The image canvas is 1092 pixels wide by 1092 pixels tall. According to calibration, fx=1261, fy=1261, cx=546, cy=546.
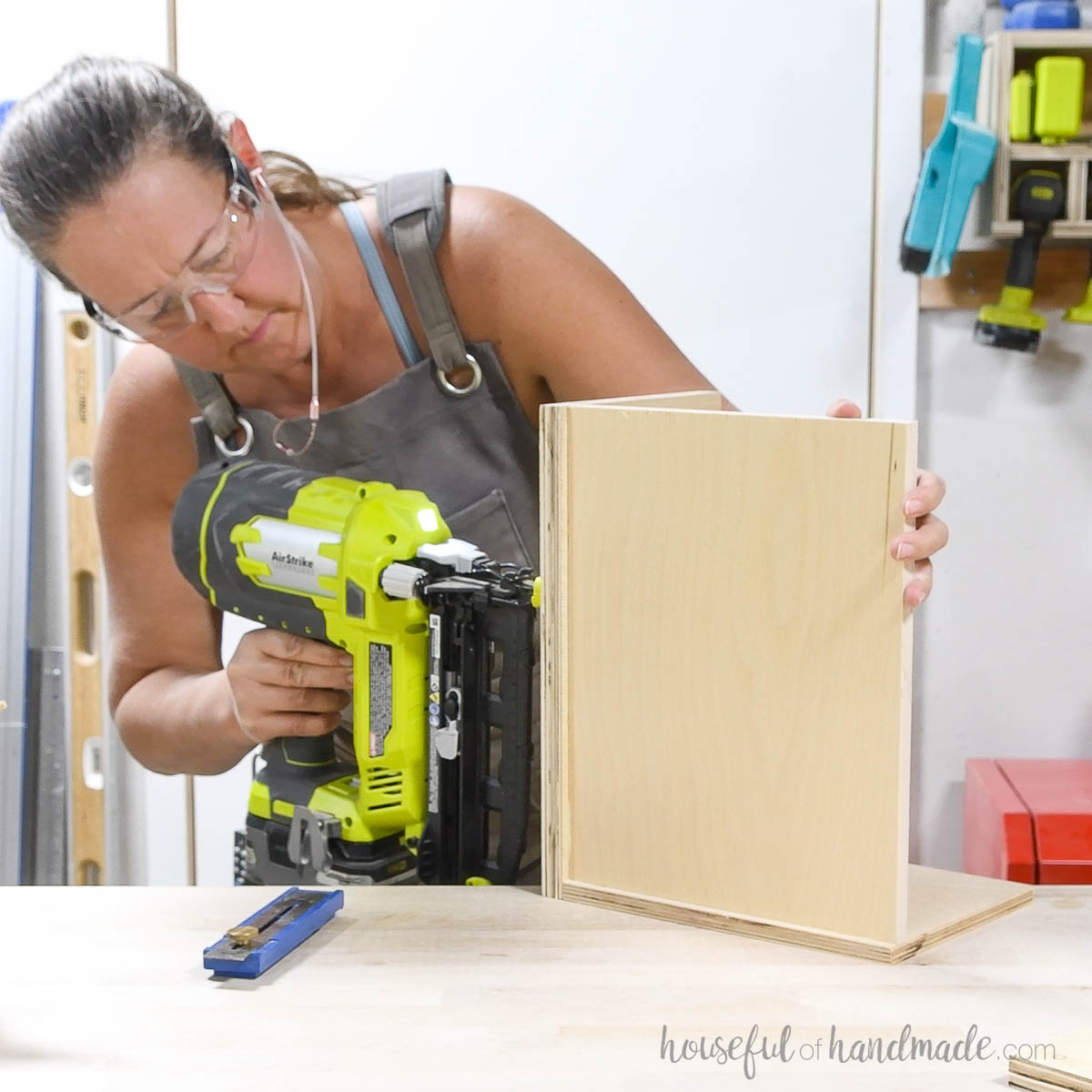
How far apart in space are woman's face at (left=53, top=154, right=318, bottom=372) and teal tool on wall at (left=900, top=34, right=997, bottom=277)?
3.33 ft

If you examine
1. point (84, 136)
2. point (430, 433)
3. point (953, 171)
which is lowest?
point (430, 433)

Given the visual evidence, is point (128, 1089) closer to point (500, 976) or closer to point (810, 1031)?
point (500, 976)

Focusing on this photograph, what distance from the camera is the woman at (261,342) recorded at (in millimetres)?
1104

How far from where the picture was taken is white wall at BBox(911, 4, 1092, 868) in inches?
79.0

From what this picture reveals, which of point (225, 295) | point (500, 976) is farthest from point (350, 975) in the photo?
point (225, 295)

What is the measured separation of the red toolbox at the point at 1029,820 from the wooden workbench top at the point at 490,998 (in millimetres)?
759

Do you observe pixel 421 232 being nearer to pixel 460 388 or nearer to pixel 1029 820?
pixel 460 388

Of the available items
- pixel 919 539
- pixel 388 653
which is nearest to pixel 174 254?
pixel 388 653

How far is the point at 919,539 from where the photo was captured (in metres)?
0.82

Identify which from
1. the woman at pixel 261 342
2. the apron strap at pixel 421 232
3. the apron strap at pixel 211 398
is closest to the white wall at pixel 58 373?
the woman at pixel 261 342

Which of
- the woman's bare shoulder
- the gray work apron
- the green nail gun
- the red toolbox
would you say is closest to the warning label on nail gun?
the green nail gun

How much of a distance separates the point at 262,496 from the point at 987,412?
131cm

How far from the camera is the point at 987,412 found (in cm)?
202

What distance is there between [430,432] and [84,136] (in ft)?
1.55
